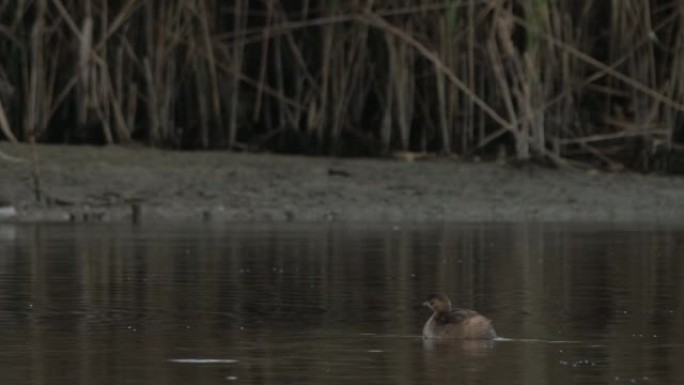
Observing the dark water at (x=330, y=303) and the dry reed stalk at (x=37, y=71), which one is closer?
the dark water at (x=330, y=303)

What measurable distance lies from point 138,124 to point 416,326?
11.1 meters

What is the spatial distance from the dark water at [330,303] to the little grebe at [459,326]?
0.06 metres

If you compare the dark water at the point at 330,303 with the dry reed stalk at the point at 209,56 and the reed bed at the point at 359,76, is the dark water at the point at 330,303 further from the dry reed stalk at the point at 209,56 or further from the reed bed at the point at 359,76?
the dry reed stalk at the point at 209,56

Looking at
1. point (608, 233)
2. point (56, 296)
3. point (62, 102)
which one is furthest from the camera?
point (62, 102)

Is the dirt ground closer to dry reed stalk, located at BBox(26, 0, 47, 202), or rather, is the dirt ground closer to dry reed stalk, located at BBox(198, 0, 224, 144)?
dry reed stalk, located at BBox(26, 0, 47, 202)

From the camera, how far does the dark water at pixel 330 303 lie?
8.04 m

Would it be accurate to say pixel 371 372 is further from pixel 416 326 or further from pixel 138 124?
pixel 138 124

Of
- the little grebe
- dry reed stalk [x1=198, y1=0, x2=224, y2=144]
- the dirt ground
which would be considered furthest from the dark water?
dry reed stalk [x1=198, y1=0, x2=224, y2=144]

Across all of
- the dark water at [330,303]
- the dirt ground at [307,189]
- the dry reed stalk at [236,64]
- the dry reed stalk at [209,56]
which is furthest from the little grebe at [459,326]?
the dry reed stalk at [236,64]

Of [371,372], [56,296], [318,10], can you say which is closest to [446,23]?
[318,10]

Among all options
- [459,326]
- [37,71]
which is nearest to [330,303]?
[459,326]

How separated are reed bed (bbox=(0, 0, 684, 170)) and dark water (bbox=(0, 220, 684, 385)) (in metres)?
3.01

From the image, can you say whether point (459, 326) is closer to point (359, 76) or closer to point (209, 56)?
point (209, 56)

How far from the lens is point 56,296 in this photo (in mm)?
10898
